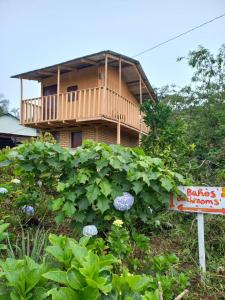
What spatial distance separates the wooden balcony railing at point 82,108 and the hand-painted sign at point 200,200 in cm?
864

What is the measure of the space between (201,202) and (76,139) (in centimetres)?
1178

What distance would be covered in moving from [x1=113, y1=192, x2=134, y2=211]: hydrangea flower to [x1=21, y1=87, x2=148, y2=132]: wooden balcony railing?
8821mm

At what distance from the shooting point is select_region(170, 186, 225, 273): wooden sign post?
238 cm

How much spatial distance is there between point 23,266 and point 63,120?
11.0 meters

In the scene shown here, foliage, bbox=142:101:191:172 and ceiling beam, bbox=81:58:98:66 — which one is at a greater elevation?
ceiling beam, bbox=81:58:98:66

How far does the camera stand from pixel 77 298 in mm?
1357

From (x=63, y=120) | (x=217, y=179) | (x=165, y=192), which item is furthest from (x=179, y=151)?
(x=63, y=120)

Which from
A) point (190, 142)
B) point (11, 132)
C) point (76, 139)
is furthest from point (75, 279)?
point (11, 132)

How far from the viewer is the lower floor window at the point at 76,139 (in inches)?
544

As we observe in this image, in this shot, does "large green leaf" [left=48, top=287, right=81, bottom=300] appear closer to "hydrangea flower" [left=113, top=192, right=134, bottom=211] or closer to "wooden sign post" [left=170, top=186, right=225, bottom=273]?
"hydrangea flower" [left=113, top=192, right=134, bottom=211]

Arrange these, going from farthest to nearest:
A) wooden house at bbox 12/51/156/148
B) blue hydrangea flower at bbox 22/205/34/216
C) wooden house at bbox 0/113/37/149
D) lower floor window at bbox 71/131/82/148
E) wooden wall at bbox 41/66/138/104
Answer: wooden house at bbox 0/113/37/149 < lower floor window at bbox 71/131/82/148 < wooden wall at bbox 41/66/138/104 < wooden house at bbox 12/51/156/148 < blue hydrangea flower at bbox 22/205/34/216

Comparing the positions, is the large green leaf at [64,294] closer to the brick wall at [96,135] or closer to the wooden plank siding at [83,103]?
the wooden plank siding at [83,103]

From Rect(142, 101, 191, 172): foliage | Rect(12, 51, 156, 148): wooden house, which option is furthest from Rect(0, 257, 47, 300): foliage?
Rect(12, 51, 156, 148): wooden house

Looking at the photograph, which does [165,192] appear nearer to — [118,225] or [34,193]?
[118,225]
